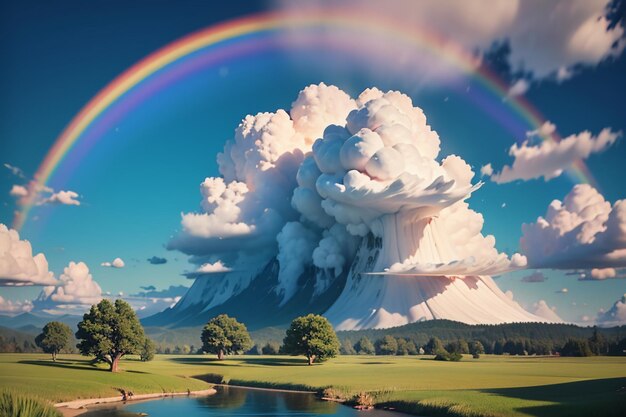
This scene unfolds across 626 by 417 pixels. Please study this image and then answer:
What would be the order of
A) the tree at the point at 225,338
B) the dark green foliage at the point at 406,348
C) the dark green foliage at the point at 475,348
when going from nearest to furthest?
the tree at the point at 225,338 → the dark green foliage at the point at 475,348 → the dark green foliage at the point at 406,348

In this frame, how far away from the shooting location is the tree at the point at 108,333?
90750 millimetres

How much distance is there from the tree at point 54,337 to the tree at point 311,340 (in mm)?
43980

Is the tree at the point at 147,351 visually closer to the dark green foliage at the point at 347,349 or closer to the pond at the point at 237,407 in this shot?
the pond at the point at 237,407

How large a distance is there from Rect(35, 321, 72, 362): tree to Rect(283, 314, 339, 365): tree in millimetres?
43980

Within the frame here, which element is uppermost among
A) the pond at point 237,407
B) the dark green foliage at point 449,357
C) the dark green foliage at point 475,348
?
the dark green foliage at point 475,348

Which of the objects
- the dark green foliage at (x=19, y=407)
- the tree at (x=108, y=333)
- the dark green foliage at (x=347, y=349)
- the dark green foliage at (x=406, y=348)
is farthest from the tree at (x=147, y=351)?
the dark green foliage at (x=19, y=407)

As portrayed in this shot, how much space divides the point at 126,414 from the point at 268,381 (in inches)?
1421

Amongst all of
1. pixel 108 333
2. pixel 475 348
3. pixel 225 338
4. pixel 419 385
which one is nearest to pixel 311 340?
pixel 225 338

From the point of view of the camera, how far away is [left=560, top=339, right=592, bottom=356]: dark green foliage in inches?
5851

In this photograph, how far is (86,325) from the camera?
299 ft

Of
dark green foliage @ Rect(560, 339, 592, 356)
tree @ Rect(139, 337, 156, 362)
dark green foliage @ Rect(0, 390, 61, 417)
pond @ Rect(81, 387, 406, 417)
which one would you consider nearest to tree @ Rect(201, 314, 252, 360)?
tree @ Rect(139, 337, 156, 362)

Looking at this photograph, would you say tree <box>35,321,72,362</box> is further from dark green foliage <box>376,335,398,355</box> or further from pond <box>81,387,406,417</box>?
dark green foliage <box>376,335,398,355</box>

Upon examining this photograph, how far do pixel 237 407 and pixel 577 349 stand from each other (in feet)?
340

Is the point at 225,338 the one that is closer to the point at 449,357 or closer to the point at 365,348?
the point at 449,357
